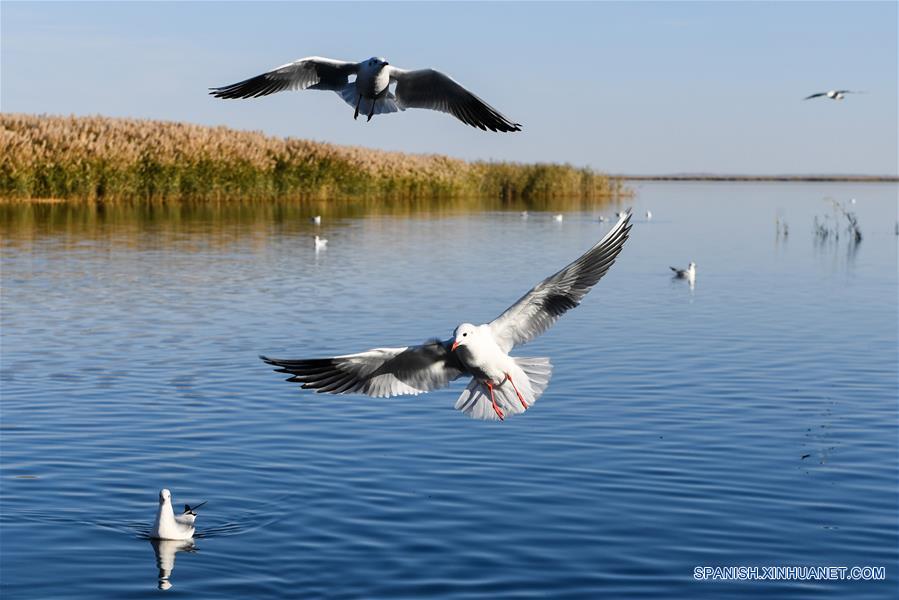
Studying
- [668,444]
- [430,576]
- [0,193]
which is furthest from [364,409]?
[0,193]

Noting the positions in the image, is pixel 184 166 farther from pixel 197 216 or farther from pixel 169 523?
pixel 169 523

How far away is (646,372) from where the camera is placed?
16406 mm

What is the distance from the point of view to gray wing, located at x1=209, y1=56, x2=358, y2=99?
11359mm

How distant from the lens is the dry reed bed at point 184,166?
47375 mm

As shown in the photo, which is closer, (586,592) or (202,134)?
(586,592)

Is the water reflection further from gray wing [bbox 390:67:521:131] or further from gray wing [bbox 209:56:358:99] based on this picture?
gray wing [bbox 390:67:521:131]

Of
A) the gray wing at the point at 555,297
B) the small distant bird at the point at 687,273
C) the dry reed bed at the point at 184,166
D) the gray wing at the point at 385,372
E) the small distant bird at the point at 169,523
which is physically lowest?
the small distant bird at the point at 169,523

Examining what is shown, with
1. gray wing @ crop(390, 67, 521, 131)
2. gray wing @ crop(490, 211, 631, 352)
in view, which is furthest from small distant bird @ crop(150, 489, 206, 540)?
gray wing @ crop(390, 67, 521, 131)

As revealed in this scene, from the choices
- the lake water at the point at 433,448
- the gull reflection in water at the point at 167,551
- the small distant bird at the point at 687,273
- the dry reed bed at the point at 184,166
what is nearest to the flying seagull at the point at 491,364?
the lake water at the point at 433,448

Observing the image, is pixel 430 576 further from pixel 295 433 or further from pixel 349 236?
pixel 349 236

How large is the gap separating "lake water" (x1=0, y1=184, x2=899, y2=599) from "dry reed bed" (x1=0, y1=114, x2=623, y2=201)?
22.4 meters

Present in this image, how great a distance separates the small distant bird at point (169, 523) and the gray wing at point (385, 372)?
1.28 m

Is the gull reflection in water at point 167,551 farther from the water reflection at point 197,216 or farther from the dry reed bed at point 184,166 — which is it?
the dry reed bed at point 184,166

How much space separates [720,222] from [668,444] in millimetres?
43625
